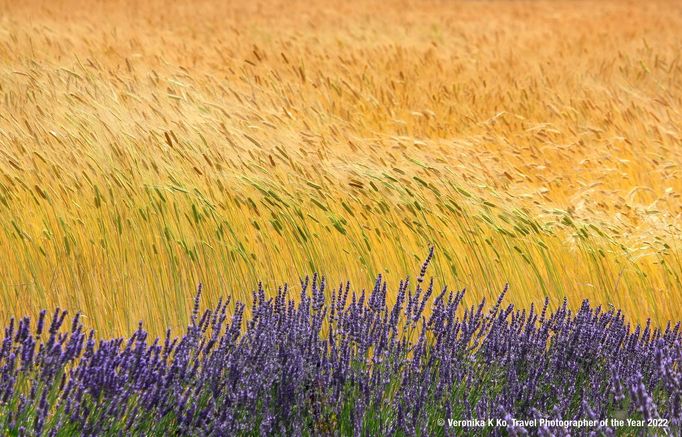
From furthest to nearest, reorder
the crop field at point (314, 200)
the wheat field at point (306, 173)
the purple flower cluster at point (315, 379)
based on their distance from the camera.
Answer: the wheat field at point (306, 173), the crop field at point (314, 200), the purple flower cluster at point (315, 379)

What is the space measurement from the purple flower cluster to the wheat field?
104 centimetres

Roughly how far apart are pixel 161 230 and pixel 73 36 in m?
2.84

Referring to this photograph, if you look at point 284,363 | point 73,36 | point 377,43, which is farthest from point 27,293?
point 377,43

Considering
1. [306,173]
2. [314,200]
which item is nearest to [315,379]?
[314,200]

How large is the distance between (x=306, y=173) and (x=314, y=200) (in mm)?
220

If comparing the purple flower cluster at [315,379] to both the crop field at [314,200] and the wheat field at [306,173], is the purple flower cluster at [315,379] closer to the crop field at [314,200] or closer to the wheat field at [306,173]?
the crop field at [314,200]

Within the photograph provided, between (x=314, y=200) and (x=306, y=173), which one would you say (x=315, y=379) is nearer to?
(x=314, y=200)

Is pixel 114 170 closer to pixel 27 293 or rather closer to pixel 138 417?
pixel 27 293

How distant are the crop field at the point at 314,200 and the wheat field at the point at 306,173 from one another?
11 mm

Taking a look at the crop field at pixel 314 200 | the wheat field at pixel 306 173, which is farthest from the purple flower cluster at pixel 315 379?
the wheat field at pixel 306 173

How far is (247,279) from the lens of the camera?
4.26 meters

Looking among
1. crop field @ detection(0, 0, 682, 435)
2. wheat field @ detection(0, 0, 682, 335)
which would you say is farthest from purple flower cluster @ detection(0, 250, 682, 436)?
wheat field @ detection(0, 0, 682, 335)

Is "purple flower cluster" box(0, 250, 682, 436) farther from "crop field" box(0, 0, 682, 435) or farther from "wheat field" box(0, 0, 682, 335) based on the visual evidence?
"wheat field" box(0, 0, 682, 335)

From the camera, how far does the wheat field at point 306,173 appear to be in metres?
4.15
